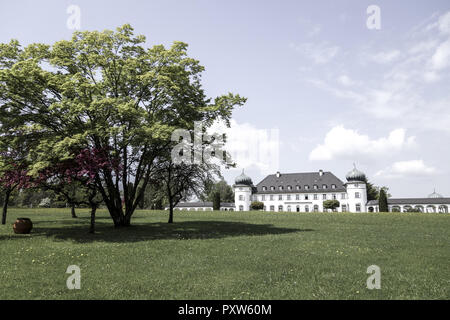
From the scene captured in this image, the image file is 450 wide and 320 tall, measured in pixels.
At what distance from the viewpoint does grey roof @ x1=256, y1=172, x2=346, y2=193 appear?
9725 cm

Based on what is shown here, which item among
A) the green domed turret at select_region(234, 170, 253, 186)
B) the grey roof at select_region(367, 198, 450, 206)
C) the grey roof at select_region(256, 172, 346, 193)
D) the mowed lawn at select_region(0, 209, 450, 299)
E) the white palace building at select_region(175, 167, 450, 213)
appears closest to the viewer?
the mowed lawn at select_region(0, 209, 450, 299)

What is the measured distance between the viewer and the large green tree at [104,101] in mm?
18484

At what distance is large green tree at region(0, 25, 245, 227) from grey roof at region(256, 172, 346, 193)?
264ft

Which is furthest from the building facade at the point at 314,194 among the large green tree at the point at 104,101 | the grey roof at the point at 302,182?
the large green tree at the point at 104,101

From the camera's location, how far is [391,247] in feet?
54.3

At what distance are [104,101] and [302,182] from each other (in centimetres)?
9075

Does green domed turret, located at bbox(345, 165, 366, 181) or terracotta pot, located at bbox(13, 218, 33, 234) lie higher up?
green domed turret, located at bbox(345, 165, 366, 181)

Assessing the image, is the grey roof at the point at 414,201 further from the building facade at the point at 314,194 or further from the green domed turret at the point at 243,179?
the green domed turret at the point at 243,179

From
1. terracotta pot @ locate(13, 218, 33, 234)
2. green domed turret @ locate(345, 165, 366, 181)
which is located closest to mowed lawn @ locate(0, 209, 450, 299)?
terracotta pot @ locate(13, 218, 33, 234)

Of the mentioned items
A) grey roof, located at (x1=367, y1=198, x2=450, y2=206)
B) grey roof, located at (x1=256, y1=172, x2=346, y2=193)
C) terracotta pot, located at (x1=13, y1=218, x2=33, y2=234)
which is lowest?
grey roof, located at (x1=367, y1=198, x2=450, y2=206)

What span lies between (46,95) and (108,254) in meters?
13.1

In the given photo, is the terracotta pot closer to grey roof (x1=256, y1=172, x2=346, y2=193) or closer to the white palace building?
the white palace building
